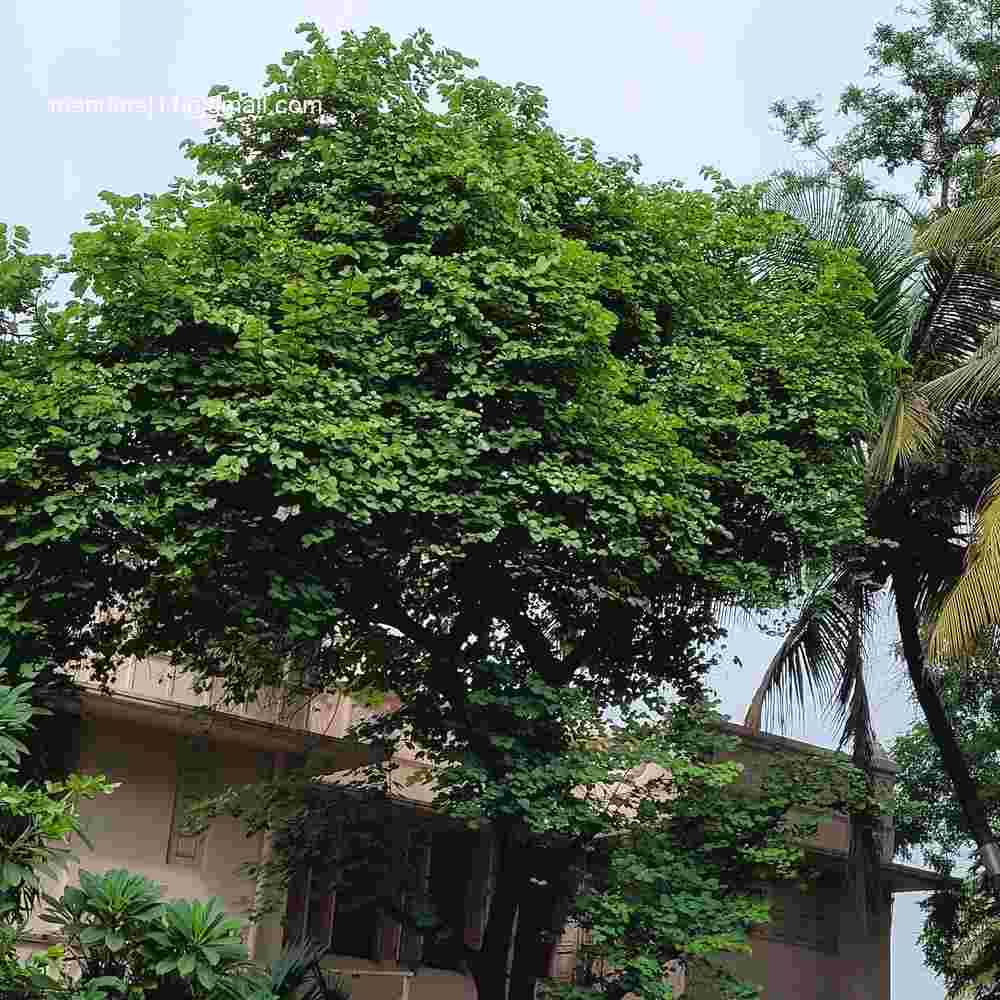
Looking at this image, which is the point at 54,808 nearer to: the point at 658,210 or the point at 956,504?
the point at 658,210

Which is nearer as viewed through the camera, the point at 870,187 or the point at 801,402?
the point at 801,402

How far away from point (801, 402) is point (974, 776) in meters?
9.62

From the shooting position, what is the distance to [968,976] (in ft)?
63.2

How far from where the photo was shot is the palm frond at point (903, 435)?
1636 centimetres

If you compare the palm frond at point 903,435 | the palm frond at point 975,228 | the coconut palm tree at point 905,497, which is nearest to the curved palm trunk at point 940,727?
the coconut palm tree at point 905,497

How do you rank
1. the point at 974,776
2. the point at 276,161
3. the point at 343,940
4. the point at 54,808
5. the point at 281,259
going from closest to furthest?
the point at 54,808
the point at 281,259
the point at 276,161
the point at 343,940
the point at 974,776

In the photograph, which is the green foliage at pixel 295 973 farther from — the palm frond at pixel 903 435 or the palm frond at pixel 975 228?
the palm frond at pixel 975 228

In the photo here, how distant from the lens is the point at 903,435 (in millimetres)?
16375

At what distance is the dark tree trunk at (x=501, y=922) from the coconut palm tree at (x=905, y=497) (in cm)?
457

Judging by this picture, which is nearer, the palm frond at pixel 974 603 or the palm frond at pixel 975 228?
the palm frond at pixel 974 603

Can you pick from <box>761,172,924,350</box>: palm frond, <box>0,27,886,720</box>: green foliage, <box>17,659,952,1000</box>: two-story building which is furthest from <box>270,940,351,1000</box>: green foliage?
<box>761,172,924,350</box>: palm frond

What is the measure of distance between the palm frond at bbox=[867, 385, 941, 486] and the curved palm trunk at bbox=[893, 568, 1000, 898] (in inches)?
83.5

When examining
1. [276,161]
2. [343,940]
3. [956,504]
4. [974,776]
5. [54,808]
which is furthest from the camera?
[974,776]

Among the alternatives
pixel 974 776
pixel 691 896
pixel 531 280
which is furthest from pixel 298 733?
pixel 974 776
